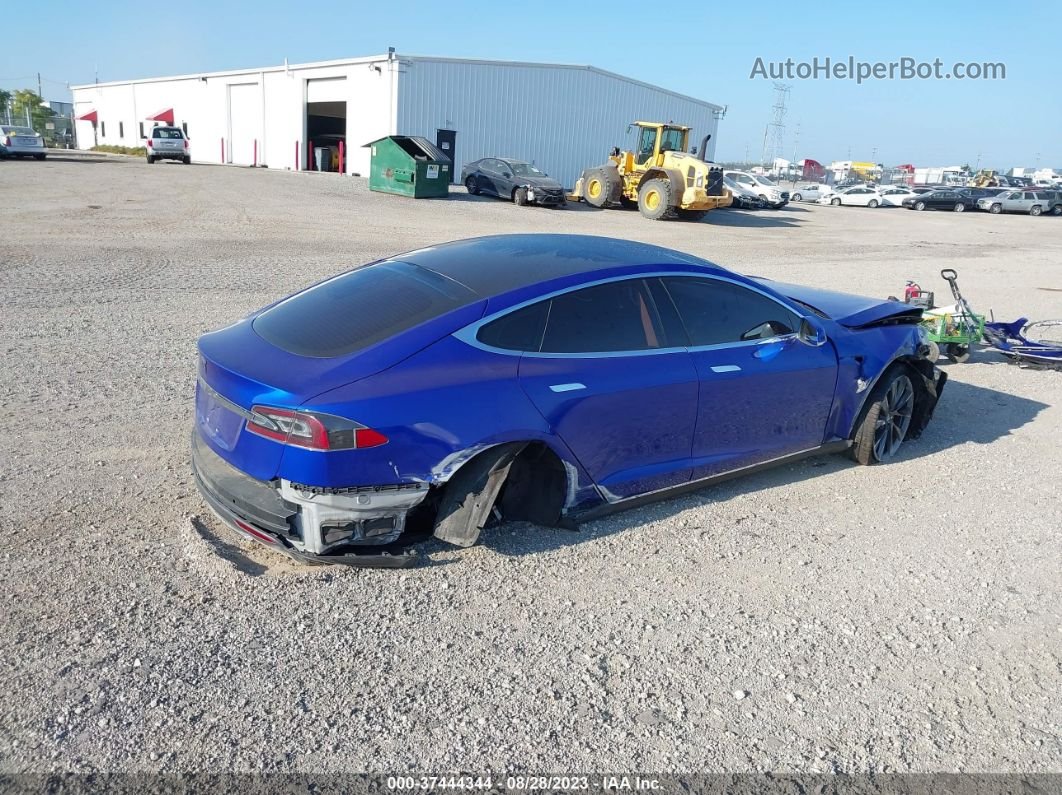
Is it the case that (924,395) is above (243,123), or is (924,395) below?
below

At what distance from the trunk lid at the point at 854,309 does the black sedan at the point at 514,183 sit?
2164 cm

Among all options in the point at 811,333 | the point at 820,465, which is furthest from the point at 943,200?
the point at 811,333

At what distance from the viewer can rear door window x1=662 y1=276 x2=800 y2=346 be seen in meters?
4.53

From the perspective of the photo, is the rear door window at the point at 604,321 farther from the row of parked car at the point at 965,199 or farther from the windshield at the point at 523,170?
the row of parked car at the point at 965,199

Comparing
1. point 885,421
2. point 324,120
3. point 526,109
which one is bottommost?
point 885,421

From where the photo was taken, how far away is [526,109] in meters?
36.6

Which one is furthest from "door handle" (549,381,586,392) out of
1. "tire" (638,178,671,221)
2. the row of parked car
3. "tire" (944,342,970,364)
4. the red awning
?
the red awning

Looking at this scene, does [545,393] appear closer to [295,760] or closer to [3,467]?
[295,760]

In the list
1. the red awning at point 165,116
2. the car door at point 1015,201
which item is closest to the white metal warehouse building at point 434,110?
the red awning at point 165,116

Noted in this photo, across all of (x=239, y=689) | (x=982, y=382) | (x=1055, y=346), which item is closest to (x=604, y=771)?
(x=239, y=689)

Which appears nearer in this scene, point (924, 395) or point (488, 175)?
point (924, 395)

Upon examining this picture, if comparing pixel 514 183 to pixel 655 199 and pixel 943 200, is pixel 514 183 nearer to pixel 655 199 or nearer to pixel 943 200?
pixel 655 199

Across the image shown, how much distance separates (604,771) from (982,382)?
6.91 m

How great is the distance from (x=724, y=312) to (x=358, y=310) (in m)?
2.12
